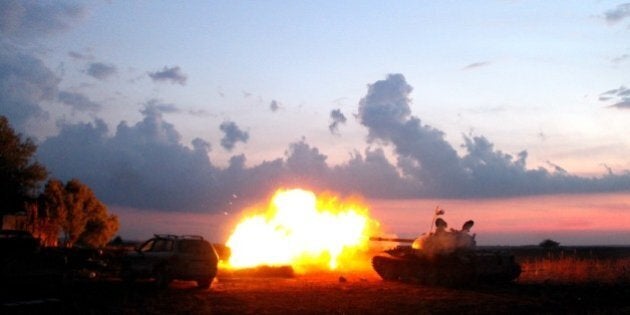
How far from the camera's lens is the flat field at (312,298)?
15562mm

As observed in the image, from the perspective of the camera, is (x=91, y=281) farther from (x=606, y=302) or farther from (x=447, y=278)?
(x=606, y=302)

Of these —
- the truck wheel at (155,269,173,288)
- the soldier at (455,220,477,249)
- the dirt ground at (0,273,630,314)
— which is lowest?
the dirt ground at (0,273,630,314)

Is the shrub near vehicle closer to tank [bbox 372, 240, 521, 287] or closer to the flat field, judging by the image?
the flat field

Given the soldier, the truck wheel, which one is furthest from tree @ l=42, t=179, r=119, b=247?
the soldier

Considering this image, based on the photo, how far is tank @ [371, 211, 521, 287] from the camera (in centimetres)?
2517

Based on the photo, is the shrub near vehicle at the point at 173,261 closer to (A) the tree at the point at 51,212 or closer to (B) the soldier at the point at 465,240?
(B) the soldier at the point at 465,240

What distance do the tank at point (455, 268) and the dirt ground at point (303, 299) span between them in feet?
4.11

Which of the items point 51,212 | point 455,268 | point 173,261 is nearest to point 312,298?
point 173,261

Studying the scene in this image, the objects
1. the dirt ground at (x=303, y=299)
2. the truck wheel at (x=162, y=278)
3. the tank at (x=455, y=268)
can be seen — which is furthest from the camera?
the tank at (x=455, y=268)

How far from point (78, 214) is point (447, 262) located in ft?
73.9

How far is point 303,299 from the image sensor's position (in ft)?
60.4

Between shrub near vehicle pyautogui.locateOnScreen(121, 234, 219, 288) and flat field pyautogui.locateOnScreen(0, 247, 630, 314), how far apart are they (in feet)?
1.41

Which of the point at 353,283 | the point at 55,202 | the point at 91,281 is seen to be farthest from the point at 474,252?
the point at 55,202

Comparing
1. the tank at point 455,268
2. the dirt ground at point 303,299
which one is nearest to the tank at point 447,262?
the tank at point 455,268
